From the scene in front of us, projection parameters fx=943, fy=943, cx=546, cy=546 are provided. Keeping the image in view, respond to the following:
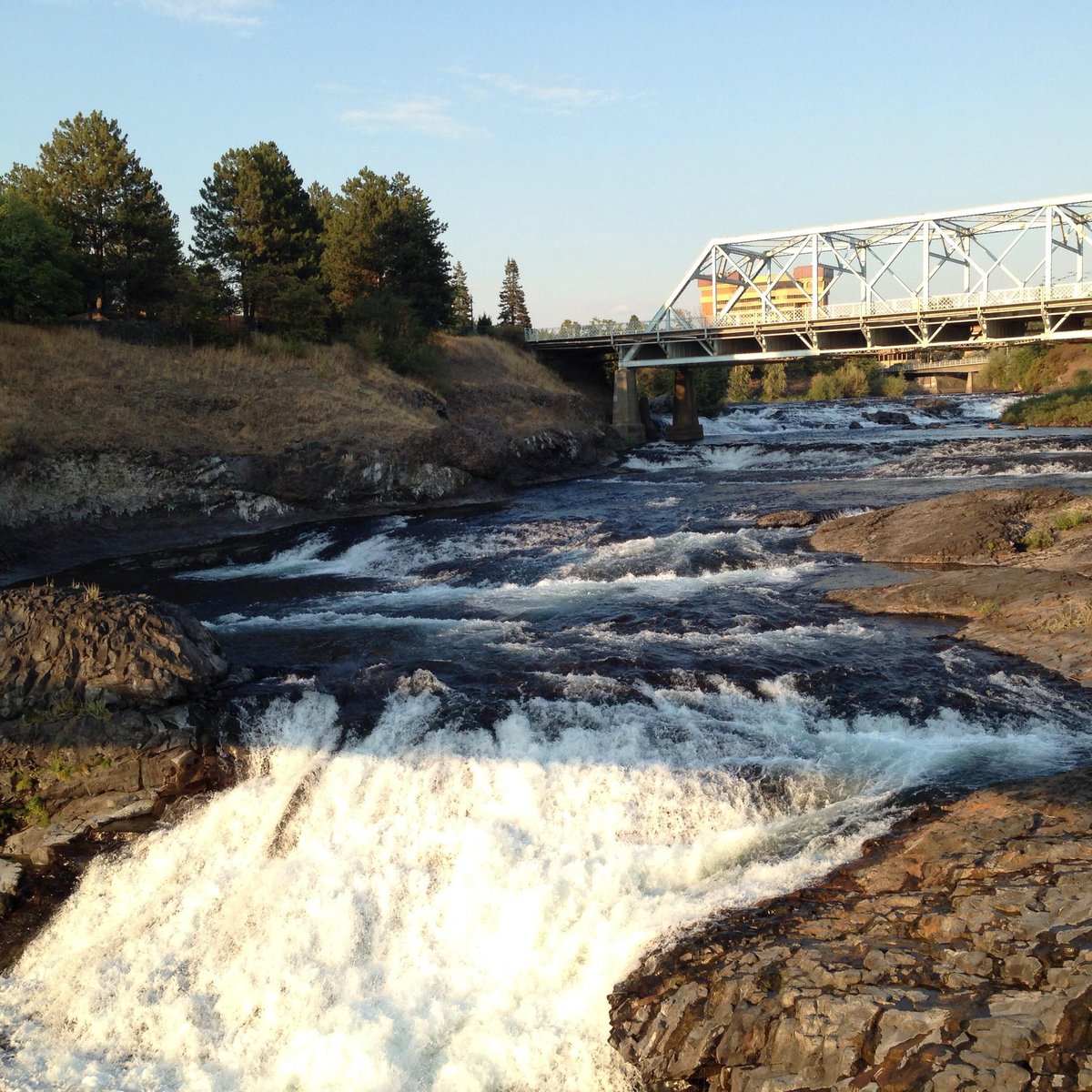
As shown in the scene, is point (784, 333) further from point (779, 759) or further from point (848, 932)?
point (848, 932)

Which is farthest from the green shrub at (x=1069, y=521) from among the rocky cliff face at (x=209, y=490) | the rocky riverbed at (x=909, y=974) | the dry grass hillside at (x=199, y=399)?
the dry grass hillside at (x=199, y=399)

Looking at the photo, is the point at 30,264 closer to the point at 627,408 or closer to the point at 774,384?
the point at 627,408

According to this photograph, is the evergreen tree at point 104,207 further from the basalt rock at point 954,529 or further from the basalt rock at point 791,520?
the basalt rock at point 954,529

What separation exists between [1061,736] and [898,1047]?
6.32m

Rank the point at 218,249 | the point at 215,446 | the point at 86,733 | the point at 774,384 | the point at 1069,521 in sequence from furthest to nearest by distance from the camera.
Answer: the point at 774,384, the point at 218,249, the point at 215,446, the point at 1069,521, the point at 86,733

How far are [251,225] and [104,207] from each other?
329 inches

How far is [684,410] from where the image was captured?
5872 cm

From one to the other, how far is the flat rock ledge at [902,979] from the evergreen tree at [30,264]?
116ft

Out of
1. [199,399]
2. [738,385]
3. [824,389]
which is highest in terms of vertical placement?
[738,385]

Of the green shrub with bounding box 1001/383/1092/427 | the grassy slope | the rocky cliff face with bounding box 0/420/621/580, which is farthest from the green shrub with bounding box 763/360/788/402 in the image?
the rocky cliff face with bounding box 0/420/621/580

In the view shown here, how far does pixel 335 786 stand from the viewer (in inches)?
459

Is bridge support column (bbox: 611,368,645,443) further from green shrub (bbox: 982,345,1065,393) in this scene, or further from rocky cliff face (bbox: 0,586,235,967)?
rocky cliff face (bbox: 0,586,235,967)

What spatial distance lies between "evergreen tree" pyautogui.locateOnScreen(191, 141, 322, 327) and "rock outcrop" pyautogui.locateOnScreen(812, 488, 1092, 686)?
32962mm

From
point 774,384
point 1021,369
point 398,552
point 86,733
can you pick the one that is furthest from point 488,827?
point 774,384
